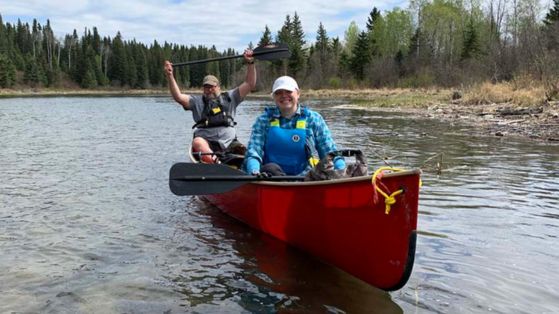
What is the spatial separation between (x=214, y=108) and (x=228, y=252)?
120 inches

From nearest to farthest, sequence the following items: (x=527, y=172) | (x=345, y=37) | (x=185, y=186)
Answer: (x=185, y=186), (x=527, y=172), (x=345, y=37)

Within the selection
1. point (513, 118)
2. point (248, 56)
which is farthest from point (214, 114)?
point (513, 118)

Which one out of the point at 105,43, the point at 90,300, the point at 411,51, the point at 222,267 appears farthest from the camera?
the point at 105,43

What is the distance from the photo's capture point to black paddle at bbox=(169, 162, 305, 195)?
Result: 5086mm

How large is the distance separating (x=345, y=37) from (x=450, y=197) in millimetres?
75288

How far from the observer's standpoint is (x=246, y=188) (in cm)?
546

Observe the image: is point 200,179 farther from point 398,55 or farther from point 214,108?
point 398,55

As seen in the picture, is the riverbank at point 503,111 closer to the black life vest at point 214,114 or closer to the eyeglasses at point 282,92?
the black life vest at point 214,114

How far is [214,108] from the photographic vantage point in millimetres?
7785

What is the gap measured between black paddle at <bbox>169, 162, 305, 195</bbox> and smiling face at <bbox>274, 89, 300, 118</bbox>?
2.31 ft

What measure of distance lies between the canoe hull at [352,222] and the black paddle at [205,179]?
205 mm

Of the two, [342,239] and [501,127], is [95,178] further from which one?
[501,127]

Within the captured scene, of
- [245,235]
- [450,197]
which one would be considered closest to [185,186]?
[245,235]

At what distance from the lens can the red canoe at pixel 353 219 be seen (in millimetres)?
3646
